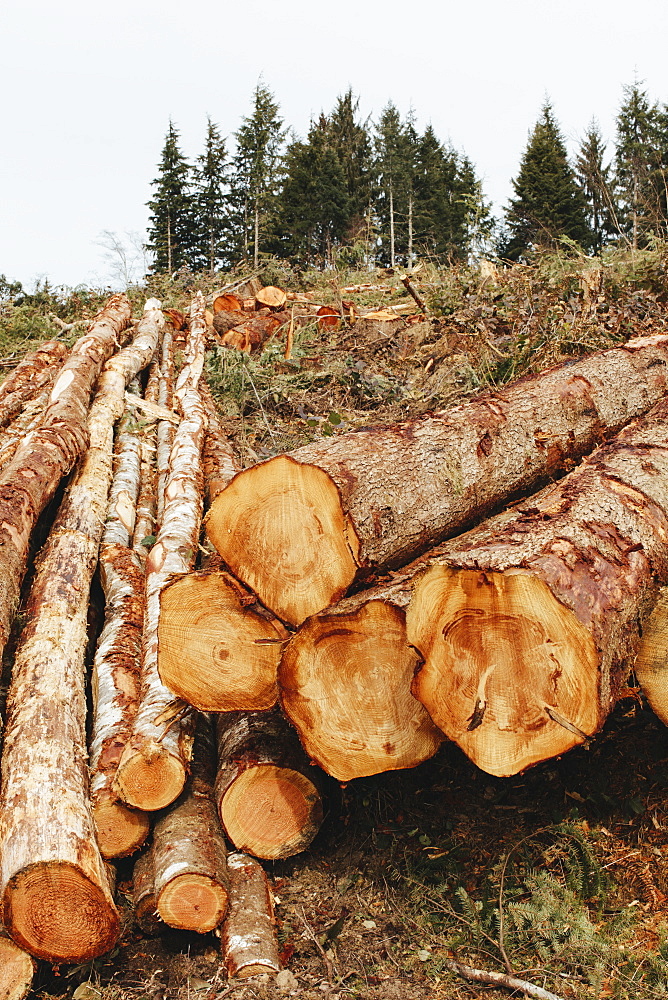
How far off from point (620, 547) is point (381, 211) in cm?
3544

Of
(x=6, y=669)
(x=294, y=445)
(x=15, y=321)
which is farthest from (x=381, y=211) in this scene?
A: (x=6, y=669)

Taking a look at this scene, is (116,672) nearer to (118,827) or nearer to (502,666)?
(118,827)

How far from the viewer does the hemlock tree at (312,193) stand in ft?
97.0

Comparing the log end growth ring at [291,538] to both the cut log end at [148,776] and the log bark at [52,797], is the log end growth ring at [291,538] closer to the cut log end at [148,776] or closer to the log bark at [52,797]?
the cut log end at [148,776]

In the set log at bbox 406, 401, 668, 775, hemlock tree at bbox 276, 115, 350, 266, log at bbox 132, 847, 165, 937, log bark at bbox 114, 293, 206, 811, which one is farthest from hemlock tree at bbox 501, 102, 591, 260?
log at bbox 132, 847, 165, 937

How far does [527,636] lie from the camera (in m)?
2.33

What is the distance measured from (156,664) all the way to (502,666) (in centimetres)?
168

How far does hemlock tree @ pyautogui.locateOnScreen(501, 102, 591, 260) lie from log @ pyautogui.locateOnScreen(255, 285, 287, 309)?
1779cm

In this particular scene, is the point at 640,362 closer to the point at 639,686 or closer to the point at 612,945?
the point at 639,686

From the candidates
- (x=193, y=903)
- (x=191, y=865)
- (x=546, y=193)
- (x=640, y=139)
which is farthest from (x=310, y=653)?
(x=546, y=193)

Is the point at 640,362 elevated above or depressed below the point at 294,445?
above

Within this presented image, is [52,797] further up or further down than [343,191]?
further down

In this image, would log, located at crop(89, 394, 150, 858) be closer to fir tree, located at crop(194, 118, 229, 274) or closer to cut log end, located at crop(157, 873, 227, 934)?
cut log end, located at crop(157, 873, 227, 934)

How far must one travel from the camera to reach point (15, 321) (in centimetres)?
1105
